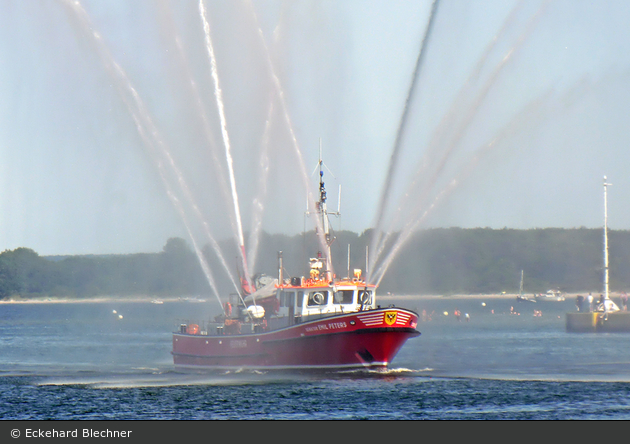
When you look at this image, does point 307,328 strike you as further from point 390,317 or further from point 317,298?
point 390,317

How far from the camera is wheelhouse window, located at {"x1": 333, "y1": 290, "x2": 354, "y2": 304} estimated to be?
149ft

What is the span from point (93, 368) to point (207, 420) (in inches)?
1053

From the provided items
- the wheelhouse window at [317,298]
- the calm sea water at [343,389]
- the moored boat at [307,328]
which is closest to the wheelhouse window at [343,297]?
the moored boat at [307,328]

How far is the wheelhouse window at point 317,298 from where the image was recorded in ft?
150

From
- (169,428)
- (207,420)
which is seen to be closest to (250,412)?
(207,420)

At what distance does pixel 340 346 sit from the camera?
43094 millimetres

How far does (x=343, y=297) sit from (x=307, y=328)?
332 centimetres

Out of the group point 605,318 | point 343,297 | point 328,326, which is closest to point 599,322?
point 605,318

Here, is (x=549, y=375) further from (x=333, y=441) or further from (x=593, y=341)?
(x=593, y=341)

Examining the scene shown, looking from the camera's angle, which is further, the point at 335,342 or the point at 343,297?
the point at 343,297

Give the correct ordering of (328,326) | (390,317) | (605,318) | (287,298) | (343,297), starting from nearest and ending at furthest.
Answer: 1. (390,317)
2. (328,326)
3. (343,297)
4. (287,298)
5. (605,318)

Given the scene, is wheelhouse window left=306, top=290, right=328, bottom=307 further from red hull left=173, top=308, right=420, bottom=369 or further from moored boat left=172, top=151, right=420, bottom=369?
red hull left=173, top=308, right=420, bottom=369

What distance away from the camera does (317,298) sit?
150ft

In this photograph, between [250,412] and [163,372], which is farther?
[163,372]
